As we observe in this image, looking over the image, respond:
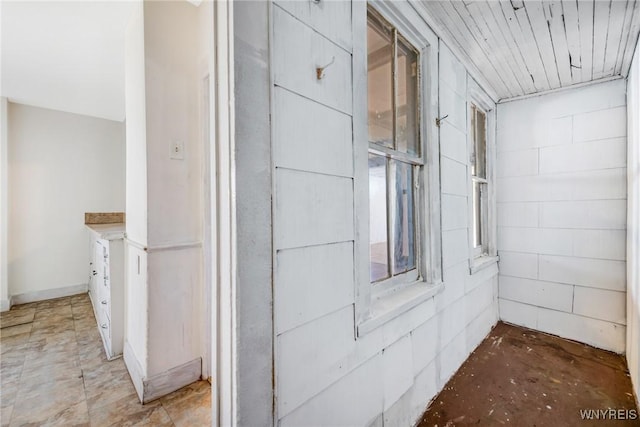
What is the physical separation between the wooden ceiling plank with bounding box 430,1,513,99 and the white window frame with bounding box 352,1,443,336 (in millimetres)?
108

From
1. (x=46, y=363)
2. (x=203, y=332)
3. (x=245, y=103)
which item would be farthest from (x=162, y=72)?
(x=46, y=363)

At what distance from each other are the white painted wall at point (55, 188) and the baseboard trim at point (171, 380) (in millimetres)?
3416

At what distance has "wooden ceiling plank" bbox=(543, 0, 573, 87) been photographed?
1.56 metres

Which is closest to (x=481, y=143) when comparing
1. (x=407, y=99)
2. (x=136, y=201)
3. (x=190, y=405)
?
(x=407, y=99)

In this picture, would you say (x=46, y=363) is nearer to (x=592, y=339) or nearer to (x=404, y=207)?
(x=404, y=207)

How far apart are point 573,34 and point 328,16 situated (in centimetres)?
192

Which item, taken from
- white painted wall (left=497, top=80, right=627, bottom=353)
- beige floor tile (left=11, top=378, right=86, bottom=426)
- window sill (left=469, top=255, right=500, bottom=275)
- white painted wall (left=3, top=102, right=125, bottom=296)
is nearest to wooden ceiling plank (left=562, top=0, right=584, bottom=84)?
white painted wall (left=497, top=80, right=627, bottom=353)

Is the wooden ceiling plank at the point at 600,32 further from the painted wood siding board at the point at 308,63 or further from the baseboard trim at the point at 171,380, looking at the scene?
the baseboard trim at the point at 171,380

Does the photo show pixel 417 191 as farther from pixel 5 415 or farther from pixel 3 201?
pixel 3 201

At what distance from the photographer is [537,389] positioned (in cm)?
184

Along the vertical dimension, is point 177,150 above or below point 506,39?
below

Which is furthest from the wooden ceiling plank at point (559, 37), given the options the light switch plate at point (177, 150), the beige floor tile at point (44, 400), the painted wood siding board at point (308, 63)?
the beige floor tile at point (44, 400)

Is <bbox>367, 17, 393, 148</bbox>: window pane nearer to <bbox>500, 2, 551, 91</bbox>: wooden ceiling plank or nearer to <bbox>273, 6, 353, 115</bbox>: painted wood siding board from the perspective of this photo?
<bbox>273, 6, 353, 115</bbox>: painted wood siding board

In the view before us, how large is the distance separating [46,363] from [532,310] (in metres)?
4.48
